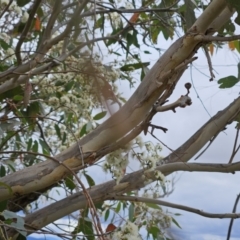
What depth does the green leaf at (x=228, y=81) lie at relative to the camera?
91 centimetres

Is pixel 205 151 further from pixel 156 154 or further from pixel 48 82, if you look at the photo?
pixel 48 82

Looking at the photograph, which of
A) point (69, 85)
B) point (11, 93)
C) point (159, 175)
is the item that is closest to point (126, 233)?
point (159, 175)

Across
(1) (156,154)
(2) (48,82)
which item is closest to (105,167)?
(1) (156,154)

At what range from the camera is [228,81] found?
35.8 inches

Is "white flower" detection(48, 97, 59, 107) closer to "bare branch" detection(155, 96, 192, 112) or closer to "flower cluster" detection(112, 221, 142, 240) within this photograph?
"flower cluster" detection(112, 221, 142, 240)

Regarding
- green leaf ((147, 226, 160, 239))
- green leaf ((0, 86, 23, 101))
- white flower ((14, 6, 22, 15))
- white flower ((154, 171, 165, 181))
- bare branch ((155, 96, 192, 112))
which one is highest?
white flower ((14, 6, 22, 15))

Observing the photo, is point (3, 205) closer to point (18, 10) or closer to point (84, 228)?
point (84, 228)

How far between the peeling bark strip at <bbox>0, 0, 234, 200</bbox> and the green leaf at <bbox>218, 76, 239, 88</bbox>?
0.25 metres

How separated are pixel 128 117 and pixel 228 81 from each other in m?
0.31

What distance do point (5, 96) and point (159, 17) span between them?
381 mm

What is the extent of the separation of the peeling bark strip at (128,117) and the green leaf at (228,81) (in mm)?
246

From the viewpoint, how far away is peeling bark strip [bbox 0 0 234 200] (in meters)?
0.62

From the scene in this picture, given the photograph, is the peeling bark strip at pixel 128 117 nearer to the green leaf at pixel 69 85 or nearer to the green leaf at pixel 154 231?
the green leaf at pixel 154 231

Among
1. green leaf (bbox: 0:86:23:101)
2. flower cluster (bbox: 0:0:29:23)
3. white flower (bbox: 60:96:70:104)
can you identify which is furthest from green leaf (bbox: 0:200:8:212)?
flower cluster (bbox: 0:0:29:23)
